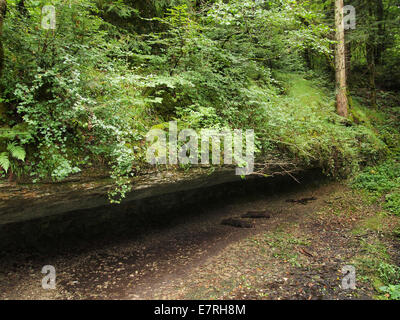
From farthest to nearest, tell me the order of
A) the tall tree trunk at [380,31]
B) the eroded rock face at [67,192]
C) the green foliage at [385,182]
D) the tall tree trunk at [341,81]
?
the tall tree trunk at [380,31], the tall tree trunk at [341,81], the green foliage at [385,182], the eroded rock face at [67,192]

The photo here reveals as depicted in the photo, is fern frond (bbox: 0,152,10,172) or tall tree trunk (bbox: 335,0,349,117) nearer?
fern frond (bbox: 0,152,10,172)

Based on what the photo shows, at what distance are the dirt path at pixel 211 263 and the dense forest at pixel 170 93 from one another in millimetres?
539

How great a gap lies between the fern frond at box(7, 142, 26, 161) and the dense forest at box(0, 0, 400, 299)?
0.04m

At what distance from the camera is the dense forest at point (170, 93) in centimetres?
405

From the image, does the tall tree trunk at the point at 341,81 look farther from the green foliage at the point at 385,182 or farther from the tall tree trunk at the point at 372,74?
the tall tree trunk at the point at 372,74

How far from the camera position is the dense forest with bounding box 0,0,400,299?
4047 millimetres

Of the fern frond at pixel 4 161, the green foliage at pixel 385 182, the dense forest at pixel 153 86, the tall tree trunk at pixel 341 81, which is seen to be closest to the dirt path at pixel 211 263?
the green foliage at pixel 385 182

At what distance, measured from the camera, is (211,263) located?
222 inches

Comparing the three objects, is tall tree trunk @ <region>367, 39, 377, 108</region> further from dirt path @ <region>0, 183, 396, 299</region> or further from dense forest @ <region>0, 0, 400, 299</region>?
dirt path @ <region>0, 183, 396, 299</region>

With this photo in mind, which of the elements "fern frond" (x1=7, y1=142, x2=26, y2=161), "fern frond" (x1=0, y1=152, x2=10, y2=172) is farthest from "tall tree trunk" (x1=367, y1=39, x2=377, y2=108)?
"fern frond" (x1=0, y1=152, x2=10, y2=172)

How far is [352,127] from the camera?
10.1m

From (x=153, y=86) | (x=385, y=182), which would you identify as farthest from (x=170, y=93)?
(x=385, y=182)

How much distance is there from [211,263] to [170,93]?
179 inches
